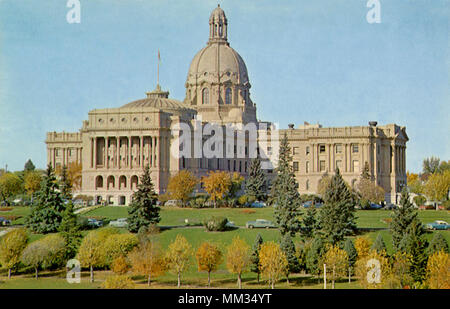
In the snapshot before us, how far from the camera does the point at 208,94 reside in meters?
139

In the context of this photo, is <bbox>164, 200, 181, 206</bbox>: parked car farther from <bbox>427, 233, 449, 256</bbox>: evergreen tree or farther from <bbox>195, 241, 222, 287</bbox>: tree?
<bbox>427, 233, 449, 256</bbox>: evergreen tree

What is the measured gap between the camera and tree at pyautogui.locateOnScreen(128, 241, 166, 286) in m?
52.4

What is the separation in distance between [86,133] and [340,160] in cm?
4034

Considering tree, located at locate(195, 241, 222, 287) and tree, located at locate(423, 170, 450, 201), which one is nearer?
tree, located at locate(195, 241, 222, 287)

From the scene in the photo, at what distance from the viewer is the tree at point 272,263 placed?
51.9 metres

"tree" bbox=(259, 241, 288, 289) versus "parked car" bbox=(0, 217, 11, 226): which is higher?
"parked car" bbox=(0, 217, 11, 226)

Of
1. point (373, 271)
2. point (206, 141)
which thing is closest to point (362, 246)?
point (373, 271)

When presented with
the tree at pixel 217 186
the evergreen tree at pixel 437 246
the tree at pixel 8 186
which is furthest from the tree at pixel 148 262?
the tree at pixel 8 186

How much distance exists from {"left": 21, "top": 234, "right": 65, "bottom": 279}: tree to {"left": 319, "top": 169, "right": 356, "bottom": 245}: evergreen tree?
21.2 m

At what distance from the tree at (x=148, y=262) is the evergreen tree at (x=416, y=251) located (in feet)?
56.2

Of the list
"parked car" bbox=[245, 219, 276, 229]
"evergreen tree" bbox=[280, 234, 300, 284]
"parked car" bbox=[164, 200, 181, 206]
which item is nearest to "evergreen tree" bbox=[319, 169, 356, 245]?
"evergreen tree" bbox=[280, 234, 300, 284]

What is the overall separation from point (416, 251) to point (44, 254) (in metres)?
27.0

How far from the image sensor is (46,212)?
71250 mm
